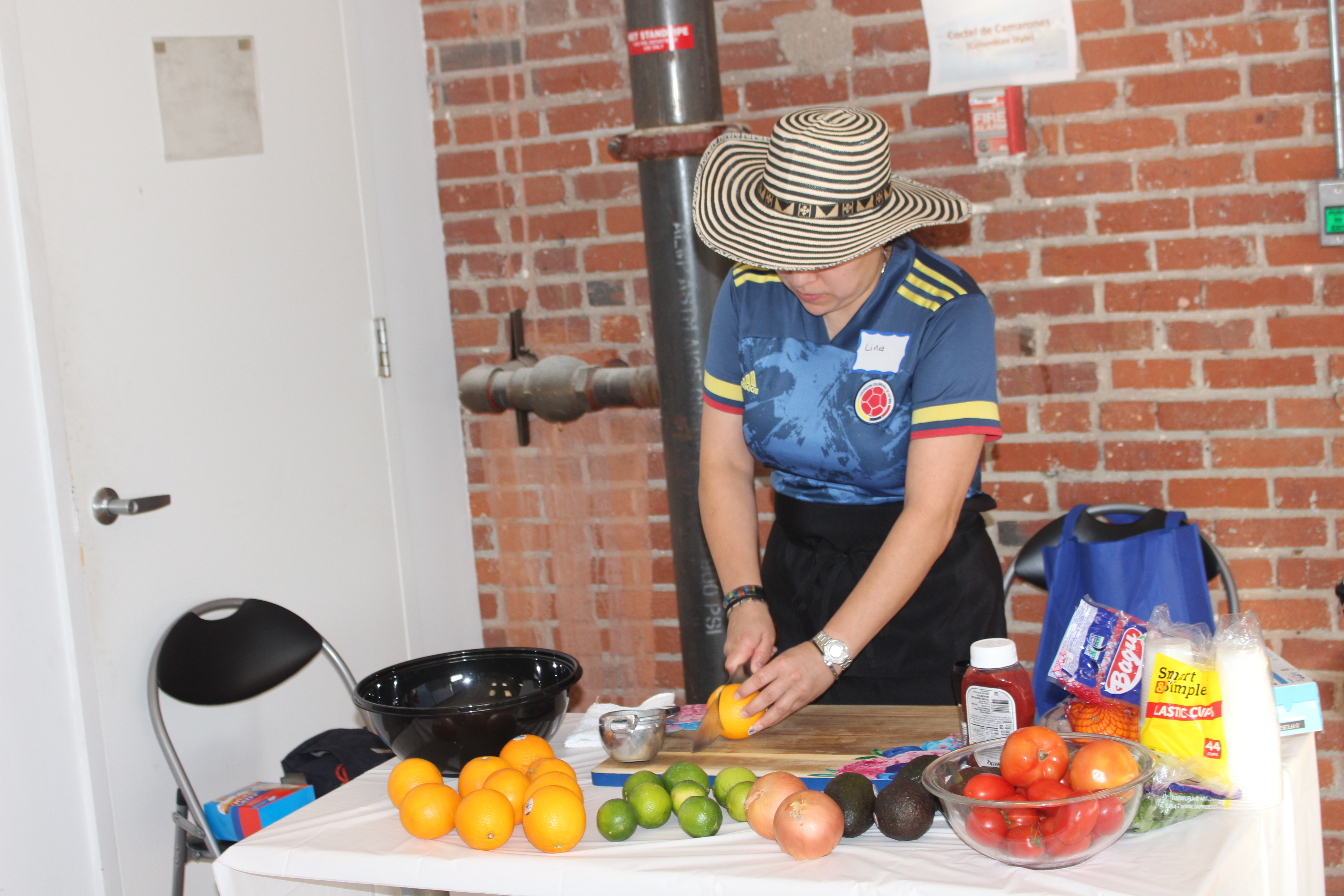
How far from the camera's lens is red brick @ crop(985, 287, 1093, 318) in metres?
2.48

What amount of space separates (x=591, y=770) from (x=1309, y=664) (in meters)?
1.71

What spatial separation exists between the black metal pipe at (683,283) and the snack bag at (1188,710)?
1193 millimetres

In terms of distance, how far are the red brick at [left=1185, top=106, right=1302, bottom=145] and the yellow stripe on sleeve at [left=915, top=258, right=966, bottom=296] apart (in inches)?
34.7

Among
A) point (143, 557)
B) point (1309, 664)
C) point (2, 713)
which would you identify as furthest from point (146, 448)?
point (1309, 664)

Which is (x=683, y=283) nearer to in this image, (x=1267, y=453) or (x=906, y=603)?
(x=906, y=603)

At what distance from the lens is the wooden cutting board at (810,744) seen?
1.53 m

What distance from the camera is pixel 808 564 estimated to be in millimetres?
2061

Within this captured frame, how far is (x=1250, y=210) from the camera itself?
93.0 inches

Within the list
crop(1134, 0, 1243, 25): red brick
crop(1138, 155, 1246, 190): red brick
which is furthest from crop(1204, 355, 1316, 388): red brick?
crop(1134, 0, 1243, 25): red brick

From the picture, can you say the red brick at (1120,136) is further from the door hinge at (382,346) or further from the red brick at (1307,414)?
the door hinge at (382,346)

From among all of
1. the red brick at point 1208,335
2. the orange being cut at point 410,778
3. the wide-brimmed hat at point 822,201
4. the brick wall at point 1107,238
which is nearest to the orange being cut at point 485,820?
the orange being cut at point 410,778

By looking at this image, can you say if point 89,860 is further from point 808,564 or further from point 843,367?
point 843,367

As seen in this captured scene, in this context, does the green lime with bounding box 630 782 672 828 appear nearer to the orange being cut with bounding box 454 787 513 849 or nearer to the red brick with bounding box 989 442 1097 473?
the orange being cut with bounding box 454 787 513 849

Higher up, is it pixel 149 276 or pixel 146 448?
pixel 149 276
